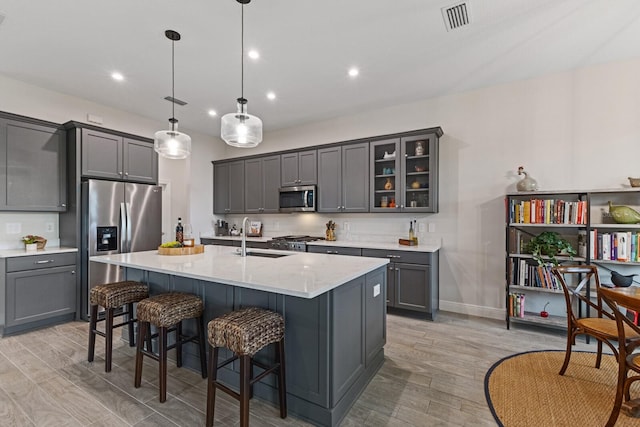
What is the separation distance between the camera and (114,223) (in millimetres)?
4066

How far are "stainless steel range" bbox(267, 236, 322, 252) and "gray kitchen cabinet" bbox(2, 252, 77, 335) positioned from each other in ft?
8.47

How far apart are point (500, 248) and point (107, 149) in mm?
5323

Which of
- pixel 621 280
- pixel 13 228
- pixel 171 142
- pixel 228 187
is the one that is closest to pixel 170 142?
→ pixel 171 142

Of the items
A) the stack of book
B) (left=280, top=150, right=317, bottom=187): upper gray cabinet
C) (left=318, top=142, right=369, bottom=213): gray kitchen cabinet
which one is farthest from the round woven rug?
(left=280, top=150, right=317, bottom=187): upper gray cabinet

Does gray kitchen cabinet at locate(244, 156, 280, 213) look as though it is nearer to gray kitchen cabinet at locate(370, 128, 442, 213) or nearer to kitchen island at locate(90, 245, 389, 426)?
gray kitchen cabinet at locate(370, 128, 442, 213)

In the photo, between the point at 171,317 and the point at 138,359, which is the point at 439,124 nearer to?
the point at 171,317

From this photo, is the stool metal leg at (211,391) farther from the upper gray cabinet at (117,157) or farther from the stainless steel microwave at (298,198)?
the upper gray cabinet at (117,157)

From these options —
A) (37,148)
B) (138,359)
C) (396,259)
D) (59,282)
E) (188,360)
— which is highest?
(37,148)

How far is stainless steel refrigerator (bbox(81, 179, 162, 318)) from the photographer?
3.84 meters

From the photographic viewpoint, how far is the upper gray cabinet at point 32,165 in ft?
11.5

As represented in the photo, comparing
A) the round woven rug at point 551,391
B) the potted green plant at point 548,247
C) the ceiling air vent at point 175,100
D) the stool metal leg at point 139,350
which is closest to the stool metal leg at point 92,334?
the stool metal leg at point 139,350

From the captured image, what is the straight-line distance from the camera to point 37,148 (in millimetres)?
3721

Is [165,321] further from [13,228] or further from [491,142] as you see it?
[491,142]

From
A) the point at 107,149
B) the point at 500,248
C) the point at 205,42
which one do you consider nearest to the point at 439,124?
the point at 500,248
